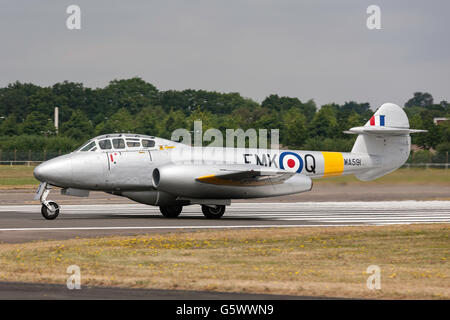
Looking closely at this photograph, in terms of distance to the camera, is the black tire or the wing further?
the wing

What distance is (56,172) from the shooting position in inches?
917

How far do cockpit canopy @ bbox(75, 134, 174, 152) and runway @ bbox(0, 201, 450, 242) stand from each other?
92.4 inches

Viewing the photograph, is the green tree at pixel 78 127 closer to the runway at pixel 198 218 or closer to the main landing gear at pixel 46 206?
the runway at pixel 198 218

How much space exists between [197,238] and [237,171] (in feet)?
20.7

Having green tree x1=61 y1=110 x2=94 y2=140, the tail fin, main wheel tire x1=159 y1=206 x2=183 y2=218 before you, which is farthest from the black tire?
green tree x1=61 y1=110 x2=94 y2=140

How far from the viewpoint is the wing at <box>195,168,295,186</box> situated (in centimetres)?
2453

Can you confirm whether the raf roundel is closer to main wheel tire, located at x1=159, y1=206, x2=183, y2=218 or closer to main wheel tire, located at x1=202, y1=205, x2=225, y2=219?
main wheel tire, located at x1=202, y1=205, x2=225, y2=219

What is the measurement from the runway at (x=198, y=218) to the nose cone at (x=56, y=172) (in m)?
1.25

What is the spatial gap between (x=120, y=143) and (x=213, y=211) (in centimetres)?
396

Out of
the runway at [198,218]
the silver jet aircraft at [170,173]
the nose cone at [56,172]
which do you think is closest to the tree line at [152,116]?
the runway at [198,218]

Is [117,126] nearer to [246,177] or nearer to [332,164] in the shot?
[332,164]
